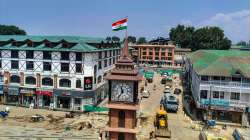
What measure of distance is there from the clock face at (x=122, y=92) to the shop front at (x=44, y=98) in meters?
30.8

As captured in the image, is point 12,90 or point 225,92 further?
point 12,90

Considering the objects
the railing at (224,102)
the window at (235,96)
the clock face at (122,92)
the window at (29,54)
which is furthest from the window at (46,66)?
the window at (235,96)

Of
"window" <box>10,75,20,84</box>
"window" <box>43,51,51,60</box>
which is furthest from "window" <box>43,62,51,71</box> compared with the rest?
"window" <box>10,75,20,84</box>

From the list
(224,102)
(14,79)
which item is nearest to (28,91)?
(14,79)

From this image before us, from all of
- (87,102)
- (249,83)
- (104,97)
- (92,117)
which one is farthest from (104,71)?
(249,83)

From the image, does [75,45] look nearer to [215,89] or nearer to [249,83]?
[215,89]

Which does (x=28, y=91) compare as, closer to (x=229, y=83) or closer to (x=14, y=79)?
(x=14, y=79)

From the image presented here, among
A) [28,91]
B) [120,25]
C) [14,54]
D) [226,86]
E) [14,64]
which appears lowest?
[28,91]

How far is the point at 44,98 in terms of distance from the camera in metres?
55.1

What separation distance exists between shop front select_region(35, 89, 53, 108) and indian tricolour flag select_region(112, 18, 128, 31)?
2940 centimetres

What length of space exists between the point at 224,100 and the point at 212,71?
554cm

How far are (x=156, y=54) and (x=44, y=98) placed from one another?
9184cm

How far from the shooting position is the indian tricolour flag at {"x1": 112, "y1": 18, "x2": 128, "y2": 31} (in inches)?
1128

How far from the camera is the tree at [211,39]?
13688 centimetres
